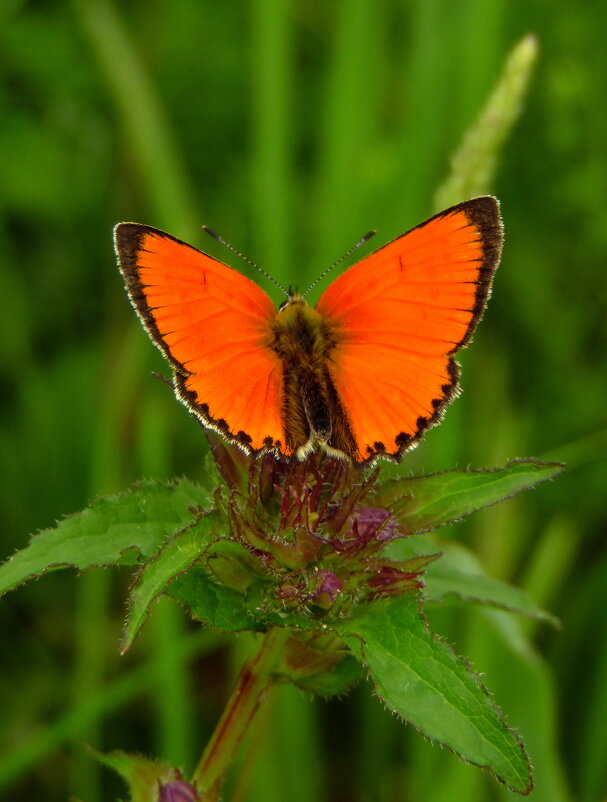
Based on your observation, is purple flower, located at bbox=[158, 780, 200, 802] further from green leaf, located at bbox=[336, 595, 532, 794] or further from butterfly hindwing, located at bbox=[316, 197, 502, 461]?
butterfly hindwing, located at bbox=[316, 197, 502, 461]

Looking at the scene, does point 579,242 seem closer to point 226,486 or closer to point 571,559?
point 571,559

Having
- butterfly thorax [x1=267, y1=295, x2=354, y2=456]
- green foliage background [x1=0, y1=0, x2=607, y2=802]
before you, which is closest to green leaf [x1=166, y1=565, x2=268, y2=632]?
butterfly thorax [x1=267, y1=295, x2=354, y2=456]

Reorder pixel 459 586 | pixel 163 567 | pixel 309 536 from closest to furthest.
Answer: pixel 163 567 < pixel 309 536 < pixel 459 586

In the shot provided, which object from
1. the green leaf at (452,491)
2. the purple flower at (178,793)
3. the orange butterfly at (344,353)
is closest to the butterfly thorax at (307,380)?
the orange butterfly at (344,353)

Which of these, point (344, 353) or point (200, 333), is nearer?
point (200, 333)

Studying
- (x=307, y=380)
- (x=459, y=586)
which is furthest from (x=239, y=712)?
(x=307, y=380)

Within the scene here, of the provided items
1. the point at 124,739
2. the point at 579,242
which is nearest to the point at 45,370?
the point at 124,739

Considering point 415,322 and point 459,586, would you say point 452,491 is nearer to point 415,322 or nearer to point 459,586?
point 459,586
